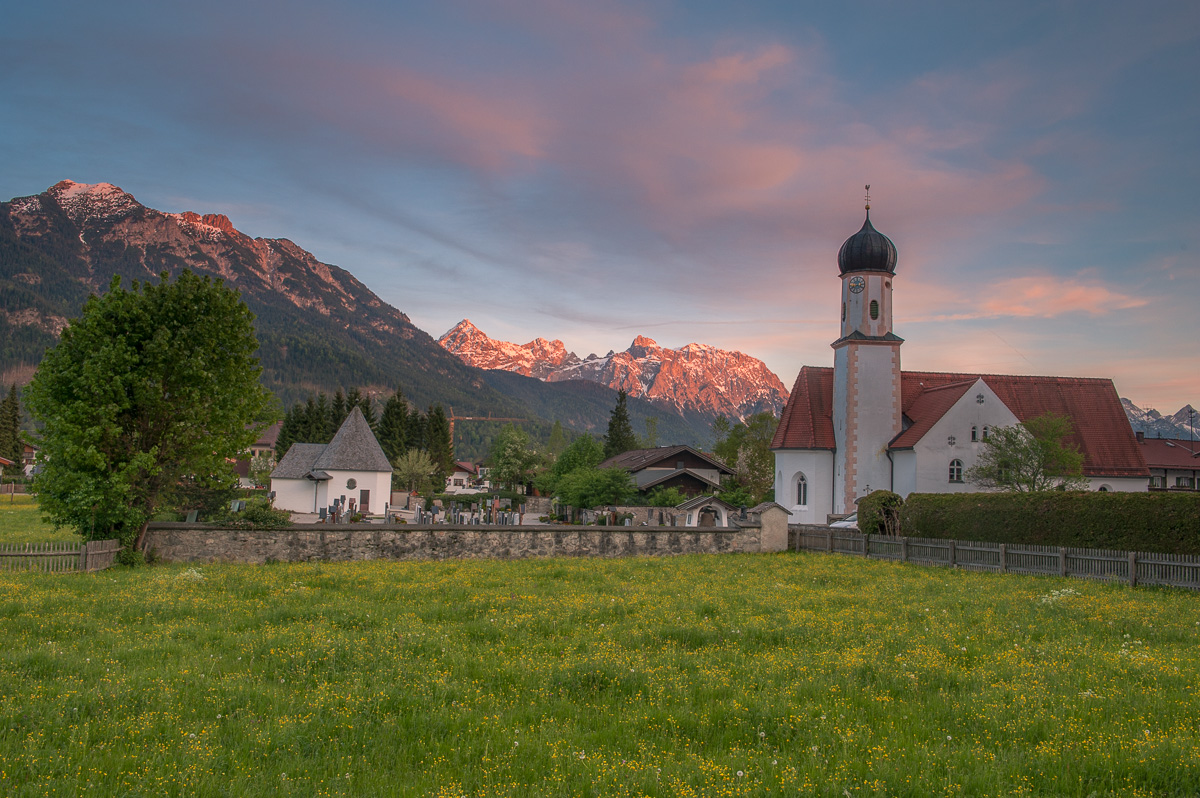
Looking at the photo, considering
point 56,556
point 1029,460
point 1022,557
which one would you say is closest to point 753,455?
point 1029,460

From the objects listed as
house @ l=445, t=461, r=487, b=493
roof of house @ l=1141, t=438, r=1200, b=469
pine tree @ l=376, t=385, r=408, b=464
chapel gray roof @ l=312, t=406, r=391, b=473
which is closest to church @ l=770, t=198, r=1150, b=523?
chapel gray roof @ l=312, t=406, r=391, b=473

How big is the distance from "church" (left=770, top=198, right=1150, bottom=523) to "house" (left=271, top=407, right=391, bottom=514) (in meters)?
31.3

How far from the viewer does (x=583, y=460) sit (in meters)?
66.9

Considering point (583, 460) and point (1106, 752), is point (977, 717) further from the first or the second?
point (583, 460)

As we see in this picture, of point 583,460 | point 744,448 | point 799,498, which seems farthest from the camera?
point 744,448

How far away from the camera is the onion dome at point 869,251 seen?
52125 mm

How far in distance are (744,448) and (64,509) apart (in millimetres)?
72879

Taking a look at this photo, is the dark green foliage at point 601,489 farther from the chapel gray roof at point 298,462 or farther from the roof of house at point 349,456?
the chapel gray roof at point 298,462

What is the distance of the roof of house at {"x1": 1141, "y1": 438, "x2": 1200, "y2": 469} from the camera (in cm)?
8725

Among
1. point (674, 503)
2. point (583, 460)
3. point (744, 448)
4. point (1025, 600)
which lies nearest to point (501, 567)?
point (1025, 600)

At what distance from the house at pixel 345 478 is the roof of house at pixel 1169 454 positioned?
84.1m

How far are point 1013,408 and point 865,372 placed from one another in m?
10.2

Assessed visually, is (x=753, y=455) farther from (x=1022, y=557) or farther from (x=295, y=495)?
(x=1022, y=557)

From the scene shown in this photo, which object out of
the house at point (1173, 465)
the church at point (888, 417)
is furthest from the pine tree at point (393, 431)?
the house at point (1173, 465)
